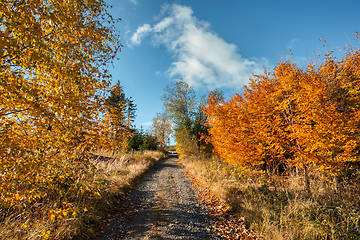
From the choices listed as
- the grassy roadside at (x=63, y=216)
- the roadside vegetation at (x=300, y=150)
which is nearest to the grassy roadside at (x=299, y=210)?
the roadside vegetation at (x=300, y=150)

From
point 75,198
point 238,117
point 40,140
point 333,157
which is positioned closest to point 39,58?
point 40,140

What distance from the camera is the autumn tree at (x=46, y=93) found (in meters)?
2.54

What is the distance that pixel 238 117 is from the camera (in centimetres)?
713

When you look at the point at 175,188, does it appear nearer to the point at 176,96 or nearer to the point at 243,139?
the point at 243,139

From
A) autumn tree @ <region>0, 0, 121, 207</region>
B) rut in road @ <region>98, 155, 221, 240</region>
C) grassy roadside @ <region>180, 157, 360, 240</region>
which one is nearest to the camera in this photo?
autumn tree @ <region>0, 0, 121, 207</region>

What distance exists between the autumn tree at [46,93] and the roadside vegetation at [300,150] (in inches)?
198

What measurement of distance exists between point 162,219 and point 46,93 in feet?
14.9

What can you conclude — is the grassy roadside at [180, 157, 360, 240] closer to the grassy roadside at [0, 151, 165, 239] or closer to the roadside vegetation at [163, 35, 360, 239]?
the roadside vegetation at [163, 35, 360, 239]

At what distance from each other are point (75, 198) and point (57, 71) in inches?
146

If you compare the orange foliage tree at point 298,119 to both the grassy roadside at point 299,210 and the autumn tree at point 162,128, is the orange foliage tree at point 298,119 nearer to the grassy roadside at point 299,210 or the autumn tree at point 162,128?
the grassy roadside at point 299,210

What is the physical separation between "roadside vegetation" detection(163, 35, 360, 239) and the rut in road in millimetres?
1299

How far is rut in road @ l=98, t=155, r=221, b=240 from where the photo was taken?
4281 mm

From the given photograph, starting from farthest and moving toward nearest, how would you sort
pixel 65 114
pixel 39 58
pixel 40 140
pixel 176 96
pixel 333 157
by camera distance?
pixel 176 96, pixel 333 157, pixel 65 114, pixel 40 140, pixel 39 58

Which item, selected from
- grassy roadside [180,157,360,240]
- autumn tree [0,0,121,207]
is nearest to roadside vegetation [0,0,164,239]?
autumn tree [0,0,121,207]
